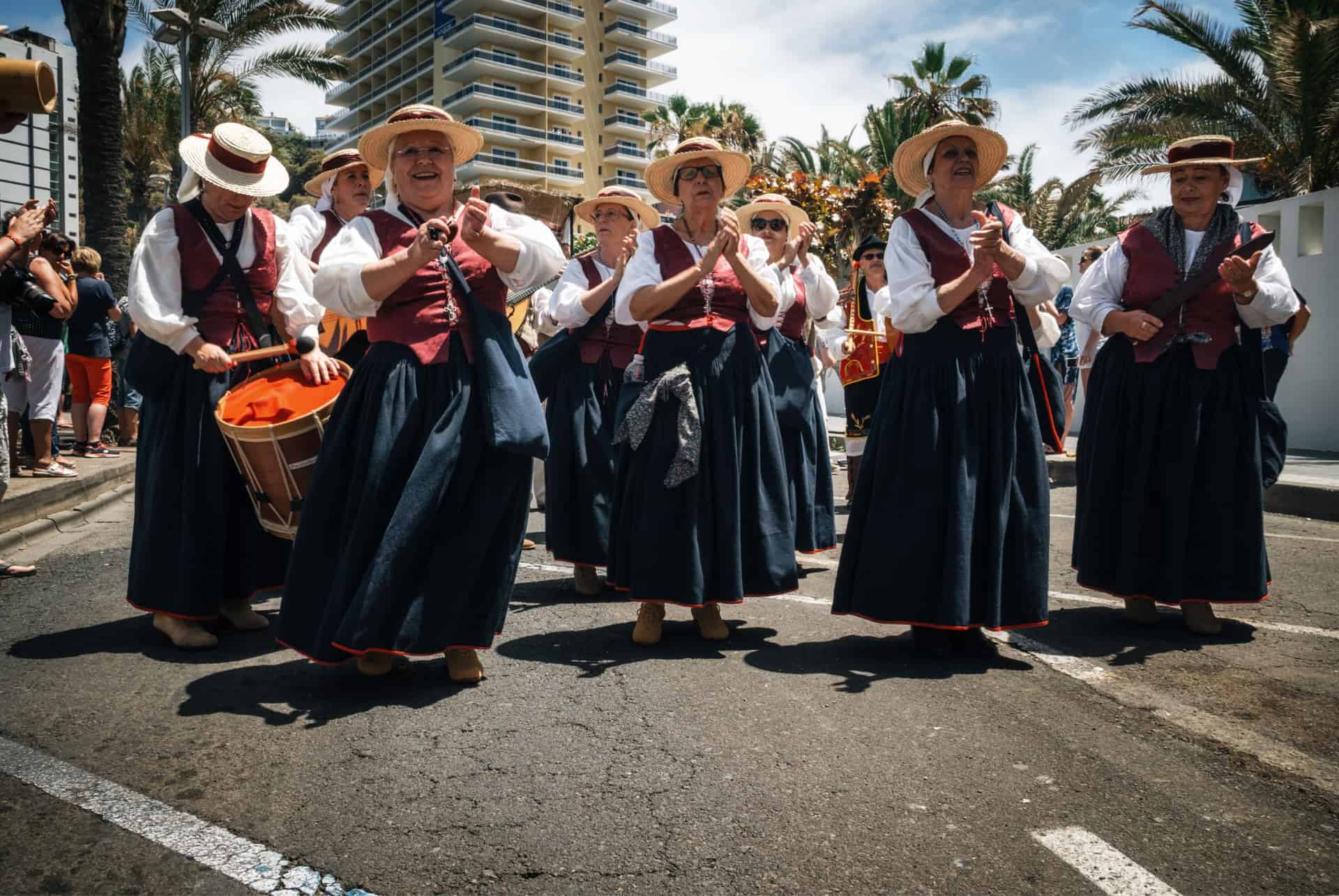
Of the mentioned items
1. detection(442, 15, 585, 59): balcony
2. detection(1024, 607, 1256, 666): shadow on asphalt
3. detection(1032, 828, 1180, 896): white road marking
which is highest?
detection(442, 15, 585, 59): balcony

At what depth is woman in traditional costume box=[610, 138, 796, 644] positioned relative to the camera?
506cm

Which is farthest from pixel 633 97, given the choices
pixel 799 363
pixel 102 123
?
pixel 799 363

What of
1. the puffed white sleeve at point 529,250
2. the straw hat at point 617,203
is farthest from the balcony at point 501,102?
the puffed white sleeve at point 529,250

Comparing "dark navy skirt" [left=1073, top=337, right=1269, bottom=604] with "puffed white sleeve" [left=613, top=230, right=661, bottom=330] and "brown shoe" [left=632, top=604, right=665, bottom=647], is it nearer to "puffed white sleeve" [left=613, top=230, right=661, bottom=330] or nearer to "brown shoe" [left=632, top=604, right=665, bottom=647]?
"brown shoe" [left=632, top=604, right=665, bottom=647]

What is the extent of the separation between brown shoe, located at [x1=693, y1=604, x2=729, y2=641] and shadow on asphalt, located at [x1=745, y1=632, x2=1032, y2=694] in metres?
0.23

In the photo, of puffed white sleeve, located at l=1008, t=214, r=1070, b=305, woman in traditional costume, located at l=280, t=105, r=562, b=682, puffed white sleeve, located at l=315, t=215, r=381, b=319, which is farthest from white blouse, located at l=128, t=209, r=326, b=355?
→ puffed white sleeve, located at l=1008, t=214, r=1070, b=305

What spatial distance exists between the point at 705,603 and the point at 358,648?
5.62 feet

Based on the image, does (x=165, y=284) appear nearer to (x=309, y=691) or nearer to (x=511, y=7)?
(x=309, y=691)

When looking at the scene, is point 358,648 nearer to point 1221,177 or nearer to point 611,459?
point 611,459

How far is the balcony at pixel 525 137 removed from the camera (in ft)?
257

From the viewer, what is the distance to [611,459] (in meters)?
6.67

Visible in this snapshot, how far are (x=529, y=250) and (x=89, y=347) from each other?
8945 mm

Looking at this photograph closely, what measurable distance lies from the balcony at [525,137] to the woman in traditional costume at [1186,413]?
2945 inches

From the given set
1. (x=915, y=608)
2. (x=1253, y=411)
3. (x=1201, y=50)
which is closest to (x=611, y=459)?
(x=915, y=608)
